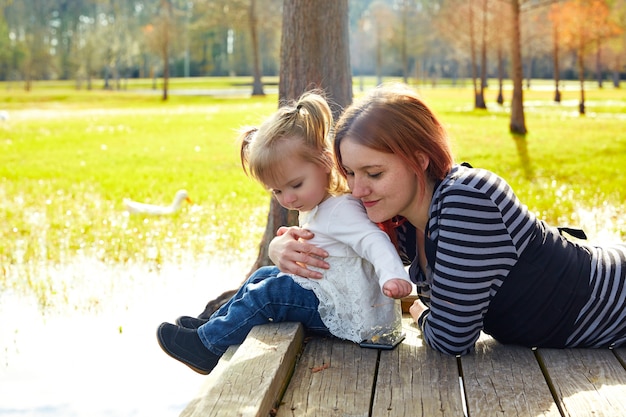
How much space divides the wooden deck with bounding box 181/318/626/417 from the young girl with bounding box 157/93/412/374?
0.11 meters

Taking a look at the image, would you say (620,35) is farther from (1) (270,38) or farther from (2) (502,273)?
(2) (502,273)

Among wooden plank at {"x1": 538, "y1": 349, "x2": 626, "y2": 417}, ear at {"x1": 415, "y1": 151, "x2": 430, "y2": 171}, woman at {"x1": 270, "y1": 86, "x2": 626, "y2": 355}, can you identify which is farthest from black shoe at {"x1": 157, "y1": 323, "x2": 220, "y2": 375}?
wooden plank at {"x1": 538, "y1": 349, "x2": 626, "y2": 417}

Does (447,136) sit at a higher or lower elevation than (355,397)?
higher

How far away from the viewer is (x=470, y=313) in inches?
120

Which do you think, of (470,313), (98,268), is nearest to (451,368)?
(470,313)

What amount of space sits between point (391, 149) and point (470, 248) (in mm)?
488

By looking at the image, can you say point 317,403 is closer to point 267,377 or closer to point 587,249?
point 267,377

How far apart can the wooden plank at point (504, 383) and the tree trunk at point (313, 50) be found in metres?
2.97

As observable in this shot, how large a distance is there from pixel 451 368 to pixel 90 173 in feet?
36.3

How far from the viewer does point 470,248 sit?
9.71 feet

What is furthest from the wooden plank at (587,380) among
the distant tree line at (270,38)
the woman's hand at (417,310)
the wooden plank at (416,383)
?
the distant tree line at (270,38)

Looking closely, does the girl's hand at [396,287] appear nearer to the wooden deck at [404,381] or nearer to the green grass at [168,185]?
the wooden deck at [404,381]

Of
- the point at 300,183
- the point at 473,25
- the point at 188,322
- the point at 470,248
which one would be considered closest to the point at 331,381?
the point at 470,248

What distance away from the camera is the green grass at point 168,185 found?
310 inches
